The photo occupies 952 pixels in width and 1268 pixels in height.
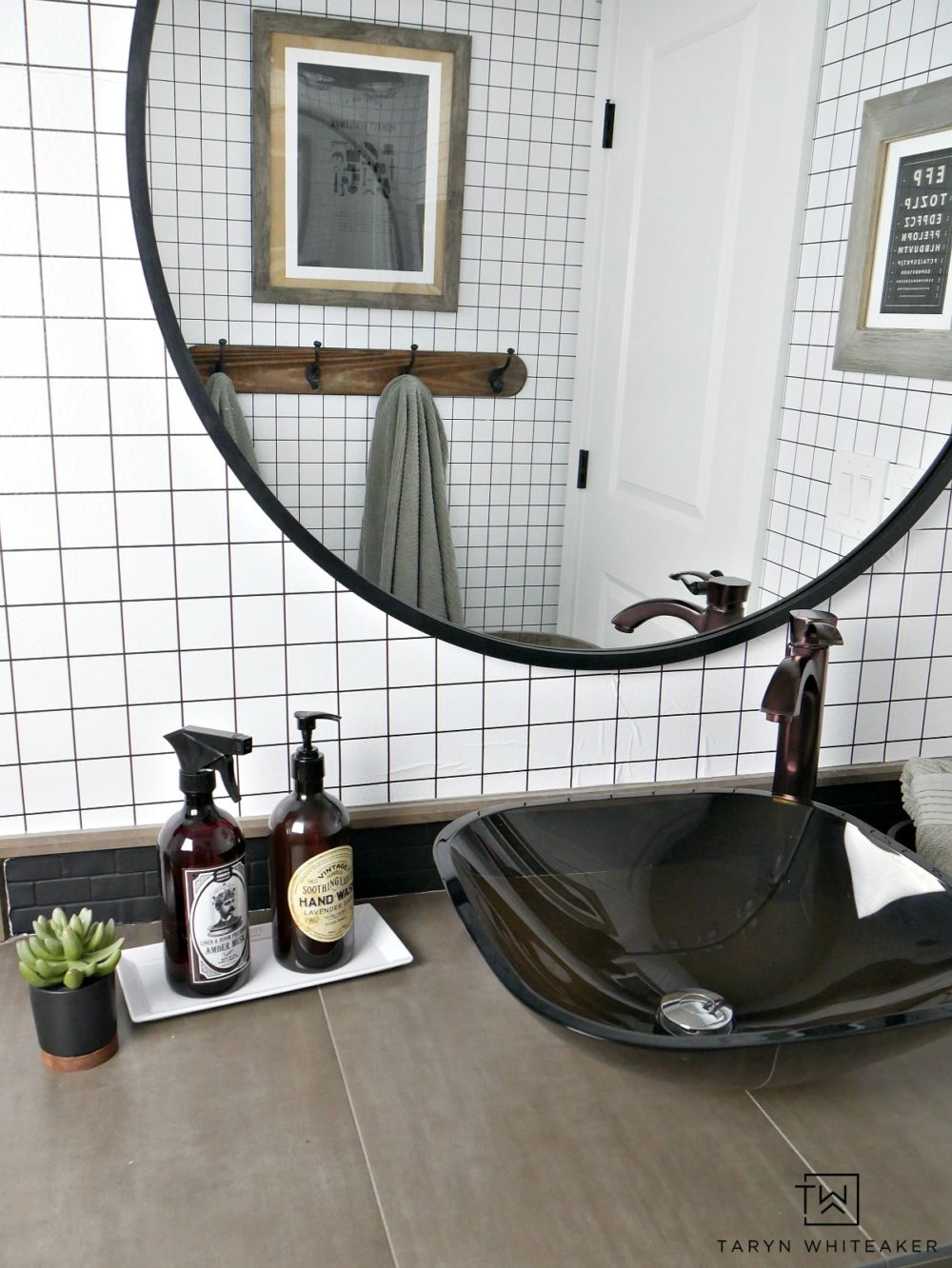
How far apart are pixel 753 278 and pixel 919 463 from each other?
303 millimetres

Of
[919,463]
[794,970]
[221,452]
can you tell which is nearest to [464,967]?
[794,970]

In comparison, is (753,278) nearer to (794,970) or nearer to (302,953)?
(794,970)

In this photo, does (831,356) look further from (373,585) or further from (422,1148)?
(422,1148)

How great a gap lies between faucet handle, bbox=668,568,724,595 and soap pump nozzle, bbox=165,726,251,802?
515 millimetres

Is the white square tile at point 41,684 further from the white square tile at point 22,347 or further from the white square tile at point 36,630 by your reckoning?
the white square tile at point 22,347

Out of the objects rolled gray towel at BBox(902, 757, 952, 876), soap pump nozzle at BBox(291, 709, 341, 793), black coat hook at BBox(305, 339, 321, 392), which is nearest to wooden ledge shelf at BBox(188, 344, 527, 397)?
black coat hook at BBox(305, 339, 321, 392)

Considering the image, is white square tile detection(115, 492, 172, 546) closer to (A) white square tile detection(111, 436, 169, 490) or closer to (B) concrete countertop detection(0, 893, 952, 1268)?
(A) white square tile detection(111, 436, 169, 490)

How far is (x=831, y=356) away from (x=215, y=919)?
2.86 feet

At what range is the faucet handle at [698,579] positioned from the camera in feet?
3.80

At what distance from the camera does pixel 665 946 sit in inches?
41.1

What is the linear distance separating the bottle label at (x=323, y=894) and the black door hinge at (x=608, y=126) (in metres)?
0.72

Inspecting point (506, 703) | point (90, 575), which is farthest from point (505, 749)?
point (90, 575)

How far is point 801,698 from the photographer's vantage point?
1.11 m

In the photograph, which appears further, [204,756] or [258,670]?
[258,670]
